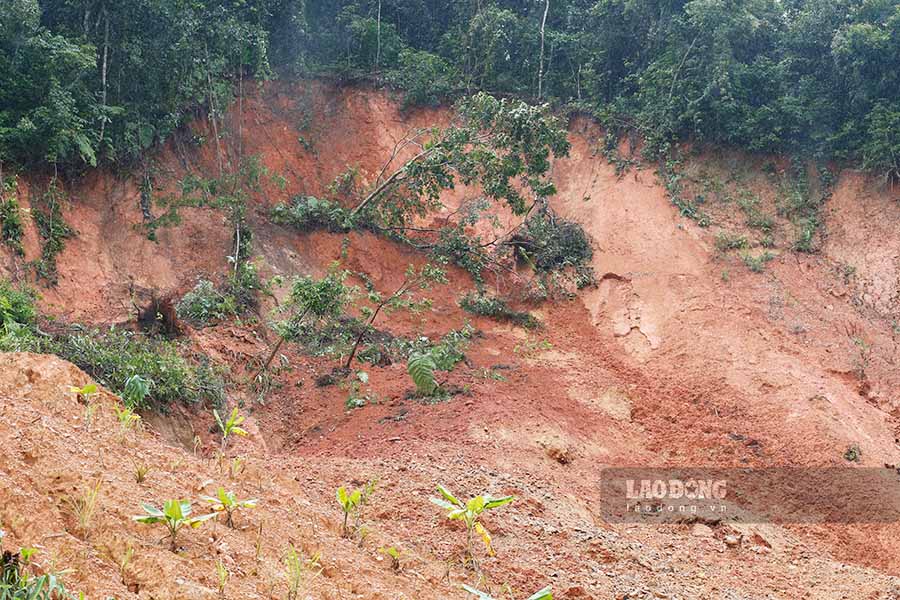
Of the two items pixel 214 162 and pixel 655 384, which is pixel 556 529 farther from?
pixel 214 162

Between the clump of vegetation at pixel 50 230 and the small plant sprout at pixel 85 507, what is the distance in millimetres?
7766

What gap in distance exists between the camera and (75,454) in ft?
16.0

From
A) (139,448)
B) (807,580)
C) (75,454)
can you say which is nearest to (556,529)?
(807,580)

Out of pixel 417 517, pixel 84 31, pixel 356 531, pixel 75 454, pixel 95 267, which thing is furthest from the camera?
pixel 84 31

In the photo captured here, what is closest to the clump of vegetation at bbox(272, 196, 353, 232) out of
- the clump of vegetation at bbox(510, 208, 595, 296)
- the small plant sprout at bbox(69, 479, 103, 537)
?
the clump of vegetation at bbox(510, 208, 595, 296)

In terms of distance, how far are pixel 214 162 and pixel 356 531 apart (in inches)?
441

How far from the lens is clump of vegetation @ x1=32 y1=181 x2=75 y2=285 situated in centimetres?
1120

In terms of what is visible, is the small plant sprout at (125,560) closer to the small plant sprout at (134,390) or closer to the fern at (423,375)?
the small plant sprout at (134,390)

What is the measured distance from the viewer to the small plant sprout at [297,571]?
4152 mm

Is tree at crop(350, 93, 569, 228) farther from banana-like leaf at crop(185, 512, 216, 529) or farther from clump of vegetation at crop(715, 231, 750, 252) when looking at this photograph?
banana-like leaf at crop(185, 512, 216, 529)

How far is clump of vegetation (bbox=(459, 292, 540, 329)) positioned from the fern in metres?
4.57

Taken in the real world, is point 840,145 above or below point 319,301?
above

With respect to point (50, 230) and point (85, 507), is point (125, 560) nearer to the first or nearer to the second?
point (85, 507)

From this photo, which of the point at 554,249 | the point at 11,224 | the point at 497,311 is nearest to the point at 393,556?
the point at 11,224
